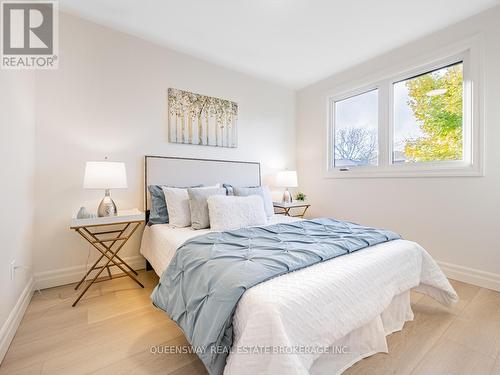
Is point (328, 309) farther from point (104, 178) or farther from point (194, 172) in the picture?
point (194, 172)

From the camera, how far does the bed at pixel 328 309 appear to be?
0.99 m

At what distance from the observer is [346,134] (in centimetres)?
365

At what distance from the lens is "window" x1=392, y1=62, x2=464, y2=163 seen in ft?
8.37

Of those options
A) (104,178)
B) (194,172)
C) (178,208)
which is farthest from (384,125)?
(104,178)

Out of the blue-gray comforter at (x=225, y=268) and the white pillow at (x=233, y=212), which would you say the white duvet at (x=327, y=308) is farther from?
the white pillow at (x=233, y=212)

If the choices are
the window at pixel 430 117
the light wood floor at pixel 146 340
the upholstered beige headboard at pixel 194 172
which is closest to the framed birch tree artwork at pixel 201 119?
the upholstered beige headboard at pixel 194 172

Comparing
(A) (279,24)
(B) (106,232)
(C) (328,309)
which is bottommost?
(C) (328,309)

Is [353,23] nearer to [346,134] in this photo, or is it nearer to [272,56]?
[272,56]

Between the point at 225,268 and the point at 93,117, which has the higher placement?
the point at 93,117

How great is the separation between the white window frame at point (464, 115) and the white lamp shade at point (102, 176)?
2.84 m

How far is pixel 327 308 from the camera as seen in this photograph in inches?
45.7

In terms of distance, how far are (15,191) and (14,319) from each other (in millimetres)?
879

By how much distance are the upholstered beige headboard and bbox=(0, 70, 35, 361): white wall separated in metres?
1.00

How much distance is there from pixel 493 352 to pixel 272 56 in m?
3.36
